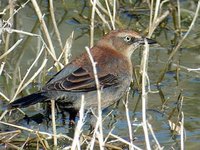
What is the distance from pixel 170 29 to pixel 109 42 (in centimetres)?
240

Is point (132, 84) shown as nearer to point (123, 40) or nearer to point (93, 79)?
point (123, 40)

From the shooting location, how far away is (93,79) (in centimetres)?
832

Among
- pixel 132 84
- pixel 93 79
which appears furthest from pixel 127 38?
pixel 93 79

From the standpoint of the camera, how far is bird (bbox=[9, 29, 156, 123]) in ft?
26.9

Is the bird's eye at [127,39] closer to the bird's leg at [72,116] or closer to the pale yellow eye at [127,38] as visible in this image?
the pale yellow eye at [127,38]

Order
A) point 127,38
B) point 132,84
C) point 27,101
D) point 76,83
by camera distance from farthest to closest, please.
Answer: point 132,84 < point 127,38 < point 76,83 < point 27,101

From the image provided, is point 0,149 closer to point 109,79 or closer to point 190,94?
point 109,79

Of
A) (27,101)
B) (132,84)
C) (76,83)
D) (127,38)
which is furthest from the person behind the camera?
(132,84)

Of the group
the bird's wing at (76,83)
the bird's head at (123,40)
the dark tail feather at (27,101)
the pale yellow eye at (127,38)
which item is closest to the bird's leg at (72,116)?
the bird's wing at (76,83)

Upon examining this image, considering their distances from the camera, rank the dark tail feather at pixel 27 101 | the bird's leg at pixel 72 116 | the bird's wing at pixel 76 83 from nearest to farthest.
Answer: the dark tail feather at pixel 27 101 < the bird's wing at pixel 76 83 < the bird's leg at pixel 72 116

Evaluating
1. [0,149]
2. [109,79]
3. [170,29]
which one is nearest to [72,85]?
[109,79]

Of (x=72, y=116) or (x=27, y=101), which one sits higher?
(x=27, y=101)

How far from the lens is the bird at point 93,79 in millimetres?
8203

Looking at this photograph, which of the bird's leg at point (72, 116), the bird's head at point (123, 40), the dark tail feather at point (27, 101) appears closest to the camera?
the dark tail feather at point (27, 101)
